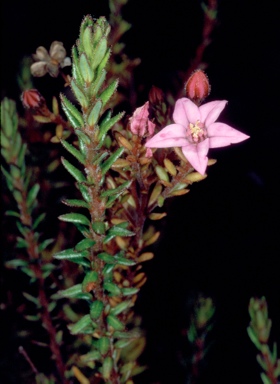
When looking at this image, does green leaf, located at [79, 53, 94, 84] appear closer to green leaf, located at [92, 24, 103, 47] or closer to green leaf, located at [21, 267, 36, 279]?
green leaf, located at [92, 24, 103, 47]

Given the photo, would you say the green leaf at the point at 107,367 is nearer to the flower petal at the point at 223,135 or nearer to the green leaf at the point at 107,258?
the green leaf at the point at 107,258

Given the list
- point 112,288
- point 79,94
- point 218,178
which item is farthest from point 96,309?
point 218,178

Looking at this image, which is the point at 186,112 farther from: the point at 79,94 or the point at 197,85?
the point at 79,94

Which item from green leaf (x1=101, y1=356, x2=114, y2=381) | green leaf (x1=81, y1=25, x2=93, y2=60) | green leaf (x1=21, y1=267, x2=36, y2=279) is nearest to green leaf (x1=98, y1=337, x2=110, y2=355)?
green leaf (x1=101, y1=356, x2=114, y2=381)

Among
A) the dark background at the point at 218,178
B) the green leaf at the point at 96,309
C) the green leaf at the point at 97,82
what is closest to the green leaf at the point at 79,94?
the green leaf at the point at 97,82

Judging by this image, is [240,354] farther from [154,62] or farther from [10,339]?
[154,62]
